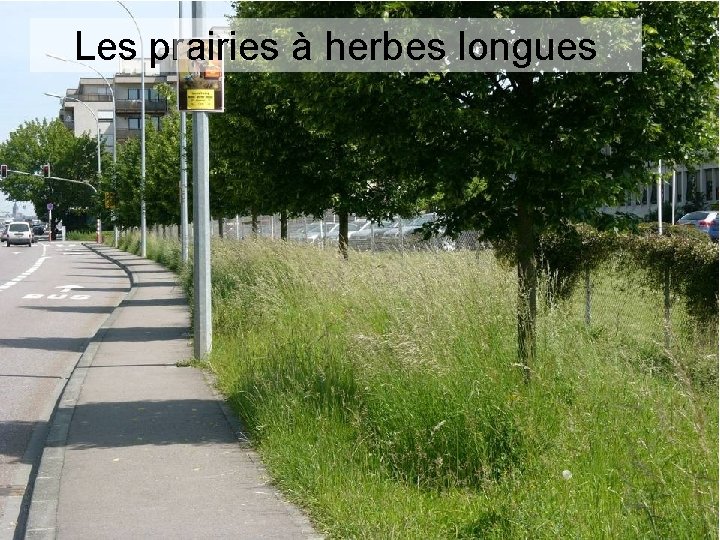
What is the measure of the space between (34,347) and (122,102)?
378 ft

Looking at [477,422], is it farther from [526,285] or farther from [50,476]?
[50,476]

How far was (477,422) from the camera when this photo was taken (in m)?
7.27

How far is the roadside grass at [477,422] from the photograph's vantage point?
19.0 feet

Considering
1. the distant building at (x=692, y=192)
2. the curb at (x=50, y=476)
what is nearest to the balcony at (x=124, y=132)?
the distant building at (x=692, y=192)

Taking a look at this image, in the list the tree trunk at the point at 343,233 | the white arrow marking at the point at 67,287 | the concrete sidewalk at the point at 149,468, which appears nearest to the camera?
the concrete sidewalk at the point at 149,468

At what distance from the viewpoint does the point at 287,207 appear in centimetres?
2067

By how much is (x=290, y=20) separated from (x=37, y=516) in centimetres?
407

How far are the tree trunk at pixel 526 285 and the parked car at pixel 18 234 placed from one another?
80886 millimetres

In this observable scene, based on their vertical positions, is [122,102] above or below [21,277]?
above

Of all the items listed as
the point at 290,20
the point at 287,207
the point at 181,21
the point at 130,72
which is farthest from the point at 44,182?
the point at 290,20

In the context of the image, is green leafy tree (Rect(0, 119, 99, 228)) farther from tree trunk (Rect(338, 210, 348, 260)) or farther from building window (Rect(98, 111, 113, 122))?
tree trunk (Rect(338, 210, 348, 260))

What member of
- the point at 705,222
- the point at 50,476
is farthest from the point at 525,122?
the point at 705,222

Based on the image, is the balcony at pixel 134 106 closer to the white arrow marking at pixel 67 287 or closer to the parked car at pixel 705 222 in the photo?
the parked car at pixel 705 222

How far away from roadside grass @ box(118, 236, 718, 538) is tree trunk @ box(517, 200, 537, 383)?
0.11 metres
